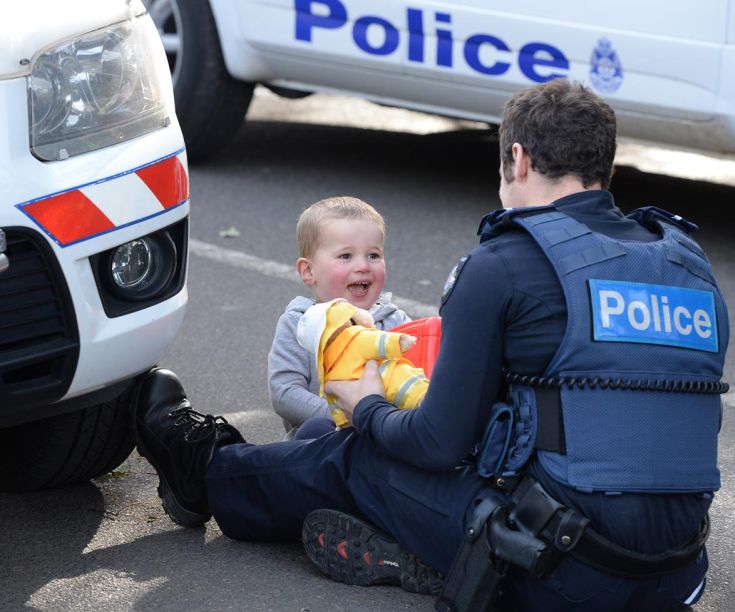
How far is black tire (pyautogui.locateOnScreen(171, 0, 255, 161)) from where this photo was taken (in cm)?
616

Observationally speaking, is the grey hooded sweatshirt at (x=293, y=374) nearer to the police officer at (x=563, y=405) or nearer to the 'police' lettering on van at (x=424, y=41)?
the police officer at (x=563, y=405)

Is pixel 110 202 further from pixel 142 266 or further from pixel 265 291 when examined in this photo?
pixel 265 291

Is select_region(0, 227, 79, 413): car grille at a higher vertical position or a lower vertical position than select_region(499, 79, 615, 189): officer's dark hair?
lower

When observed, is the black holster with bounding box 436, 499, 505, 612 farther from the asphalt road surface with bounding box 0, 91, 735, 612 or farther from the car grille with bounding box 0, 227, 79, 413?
the car grille with bounding box 0, 227, 79, 413

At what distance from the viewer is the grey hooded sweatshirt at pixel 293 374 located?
3316 millimetres

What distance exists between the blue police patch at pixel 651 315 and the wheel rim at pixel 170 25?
3901 millimetres

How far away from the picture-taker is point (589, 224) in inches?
107

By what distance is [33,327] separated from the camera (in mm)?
2756

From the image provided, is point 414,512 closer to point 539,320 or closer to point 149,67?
point 539,320

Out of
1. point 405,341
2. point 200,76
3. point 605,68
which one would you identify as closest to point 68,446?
point 405,341

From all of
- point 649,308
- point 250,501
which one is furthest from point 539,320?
point 250,501

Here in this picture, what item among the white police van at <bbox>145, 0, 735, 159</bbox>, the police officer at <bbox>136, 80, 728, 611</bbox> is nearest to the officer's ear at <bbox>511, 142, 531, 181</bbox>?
the police officer at <bbox>136, 80, 728, 611</bbox>

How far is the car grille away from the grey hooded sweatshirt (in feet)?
2.09

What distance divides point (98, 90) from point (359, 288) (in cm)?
78
